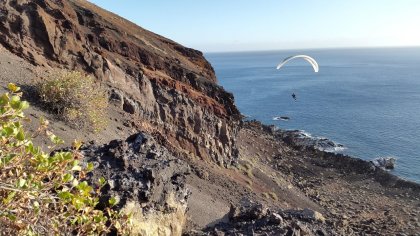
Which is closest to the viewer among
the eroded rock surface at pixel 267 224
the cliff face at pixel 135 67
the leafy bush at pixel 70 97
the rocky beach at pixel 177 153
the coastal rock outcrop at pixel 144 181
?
the coastal rock outcrop at pixel 144 181

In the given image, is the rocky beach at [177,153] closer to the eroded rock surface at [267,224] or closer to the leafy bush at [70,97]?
the eroded rock surface at [267,224]

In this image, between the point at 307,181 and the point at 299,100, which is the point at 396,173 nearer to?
the point at 307,181

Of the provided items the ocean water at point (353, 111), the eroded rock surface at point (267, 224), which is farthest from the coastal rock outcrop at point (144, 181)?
the ocean water at point (353, 111)

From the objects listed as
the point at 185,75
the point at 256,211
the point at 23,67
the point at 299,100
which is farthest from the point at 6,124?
the point at 299,100

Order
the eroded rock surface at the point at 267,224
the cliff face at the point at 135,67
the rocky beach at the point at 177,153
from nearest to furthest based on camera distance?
the rocky beach at the point at 177,153
the eroded rock surface at the point at 267,224
the cliff face at the point at 135,67

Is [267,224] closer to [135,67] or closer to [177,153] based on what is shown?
[177,153]

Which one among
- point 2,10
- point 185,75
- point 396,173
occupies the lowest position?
point 396,173

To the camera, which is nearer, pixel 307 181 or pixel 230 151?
pixel 230 151
